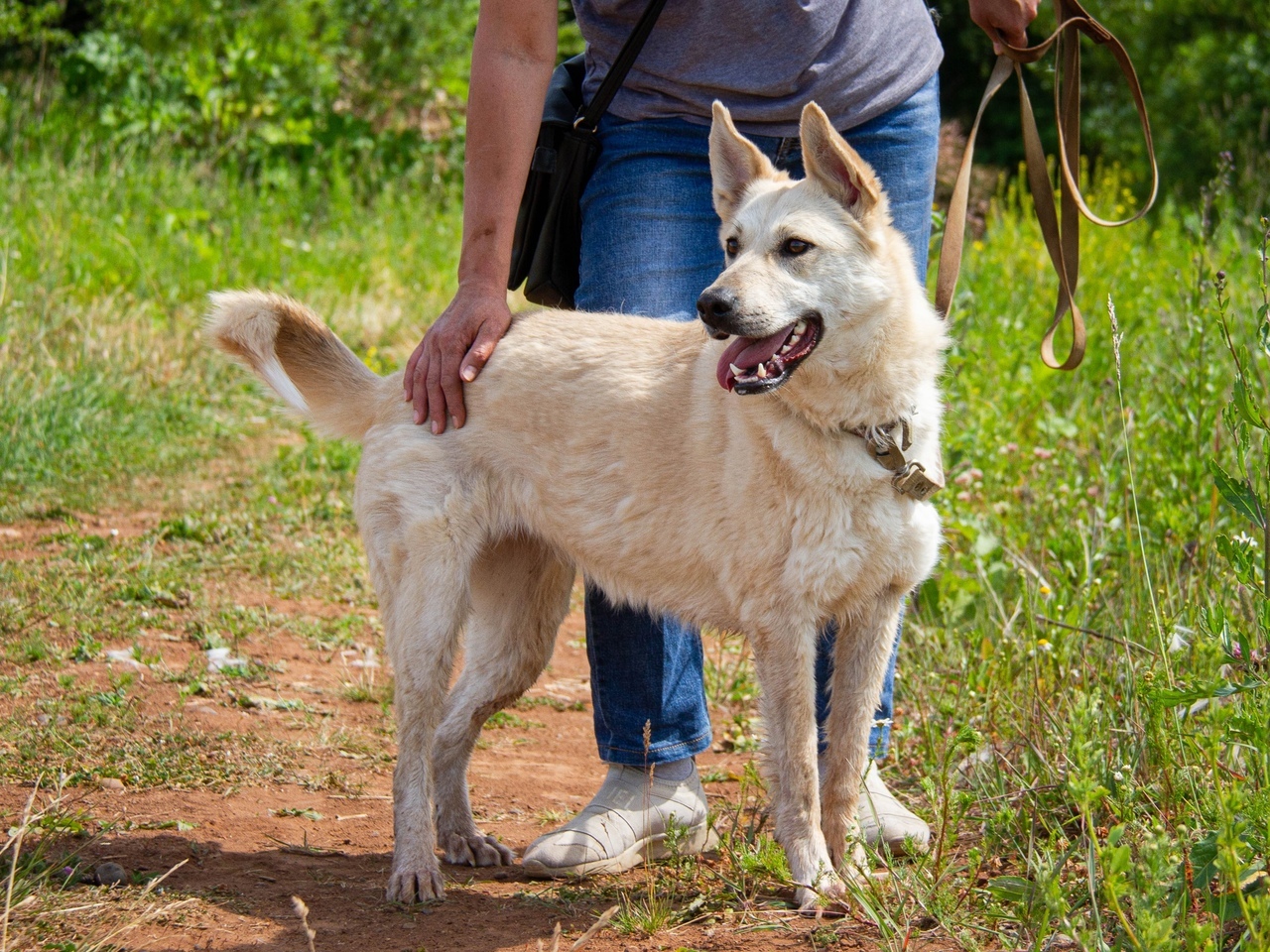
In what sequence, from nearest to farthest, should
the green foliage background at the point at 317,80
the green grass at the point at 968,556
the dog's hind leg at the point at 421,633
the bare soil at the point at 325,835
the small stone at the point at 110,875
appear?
the green grass at the point at 968,556 → the bare soil at the point at 325,835 → the small stone at the point at 110,875 → the dog's hind leg at the point at 421,633 → the green foliage background at the point at 317,80

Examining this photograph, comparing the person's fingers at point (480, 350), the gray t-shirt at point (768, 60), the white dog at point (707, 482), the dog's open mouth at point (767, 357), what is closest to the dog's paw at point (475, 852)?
the white dog at point (707, 482)

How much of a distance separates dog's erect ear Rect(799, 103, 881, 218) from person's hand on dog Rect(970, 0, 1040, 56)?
2.24 ft

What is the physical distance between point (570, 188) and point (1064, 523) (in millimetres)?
2185

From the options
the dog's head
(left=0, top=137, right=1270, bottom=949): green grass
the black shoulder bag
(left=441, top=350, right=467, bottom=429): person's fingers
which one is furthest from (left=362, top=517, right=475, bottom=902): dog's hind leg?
the dog's head

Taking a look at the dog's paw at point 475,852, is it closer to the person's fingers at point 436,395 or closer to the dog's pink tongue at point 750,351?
the person's fingers at point 436,395

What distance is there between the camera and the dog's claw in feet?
9.19

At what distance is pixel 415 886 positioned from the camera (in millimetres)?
2816

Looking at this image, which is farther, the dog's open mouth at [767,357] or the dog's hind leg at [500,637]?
the dog's hind leg at [500,637]

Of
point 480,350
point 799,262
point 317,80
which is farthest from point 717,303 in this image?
point 317,80

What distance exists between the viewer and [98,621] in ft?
13.8

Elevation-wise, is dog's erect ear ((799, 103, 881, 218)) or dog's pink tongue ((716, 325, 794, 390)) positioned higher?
dog's erect ear ((799, 103, 881, 218))

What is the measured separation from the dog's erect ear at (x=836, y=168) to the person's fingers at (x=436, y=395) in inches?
39.6

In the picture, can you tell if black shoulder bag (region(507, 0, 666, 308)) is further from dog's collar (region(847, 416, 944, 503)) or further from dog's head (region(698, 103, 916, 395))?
dog's collar (region(847, 416, 944, 503))

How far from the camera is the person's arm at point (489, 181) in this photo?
303cm
